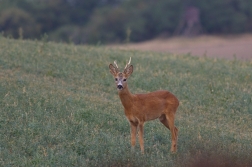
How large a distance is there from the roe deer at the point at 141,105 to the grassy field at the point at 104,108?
33 centimetres

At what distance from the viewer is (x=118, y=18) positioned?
45.9 metres

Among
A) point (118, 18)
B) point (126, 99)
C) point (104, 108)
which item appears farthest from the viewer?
point (118, 18)

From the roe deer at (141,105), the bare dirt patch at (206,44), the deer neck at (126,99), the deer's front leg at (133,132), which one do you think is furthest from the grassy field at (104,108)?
the bare dirt patch at (206,44)

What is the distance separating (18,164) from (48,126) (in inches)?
67.5

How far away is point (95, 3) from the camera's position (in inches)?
1957

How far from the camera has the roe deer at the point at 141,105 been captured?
11.6 metres

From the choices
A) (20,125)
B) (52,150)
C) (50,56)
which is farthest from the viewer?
(50,56)

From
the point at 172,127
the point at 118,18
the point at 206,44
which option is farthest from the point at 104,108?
the point at 118,18

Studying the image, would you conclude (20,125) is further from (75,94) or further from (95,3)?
(95,3)

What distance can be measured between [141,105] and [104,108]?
8.66ft

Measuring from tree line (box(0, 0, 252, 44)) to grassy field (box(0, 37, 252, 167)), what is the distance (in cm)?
1279

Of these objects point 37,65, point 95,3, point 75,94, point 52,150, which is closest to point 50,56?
point 37,65

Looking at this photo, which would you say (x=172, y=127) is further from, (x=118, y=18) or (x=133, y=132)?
(x=118, y=18)

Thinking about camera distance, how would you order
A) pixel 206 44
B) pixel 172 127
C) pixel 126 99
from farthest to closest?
pixel 206 44
pixel 172 127
pixel 126 99
